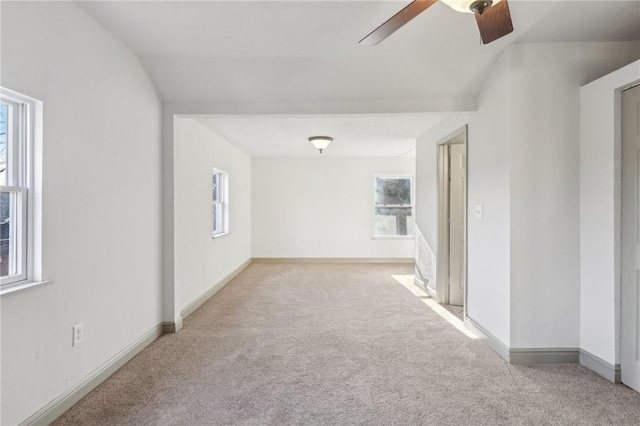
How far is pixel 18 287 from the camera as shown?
172cm

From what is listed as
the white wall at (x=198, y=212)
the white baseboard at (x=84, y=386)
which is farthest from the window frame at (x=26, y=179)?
the white wall at (x=198, y=212)

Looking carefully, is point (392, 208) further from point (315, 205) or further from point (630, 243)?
→ point (630, 243)

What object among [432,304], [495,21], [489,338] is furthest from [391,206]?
[495,21]

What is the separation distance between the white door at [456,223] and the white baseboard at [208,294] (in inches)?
122

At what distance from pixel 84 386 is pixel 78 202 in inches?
45.5

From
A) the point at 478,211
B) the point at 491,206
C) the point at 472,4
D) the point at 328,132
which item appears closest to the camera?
the point at 472,4

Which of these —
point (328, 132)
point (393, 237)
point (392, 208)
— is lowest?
point (393, 237)

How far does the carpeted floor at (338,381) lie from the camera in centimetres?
199

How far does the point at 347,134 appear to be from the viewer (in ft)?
16.7

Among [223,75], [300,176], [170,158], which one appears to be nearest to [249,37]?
[223,75]

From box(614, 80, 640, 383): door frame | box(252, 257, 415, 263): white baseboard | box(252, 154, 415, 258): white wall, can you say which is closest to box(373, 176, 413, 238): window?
box(252, 154, 415, 258): white wall

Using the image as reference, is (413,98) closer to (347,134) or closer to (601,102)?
(601,102)

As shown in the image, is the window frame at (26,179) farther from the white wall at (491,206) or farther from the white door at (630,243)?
the white door at (630,243)

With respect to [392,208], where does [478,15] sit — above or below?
above
